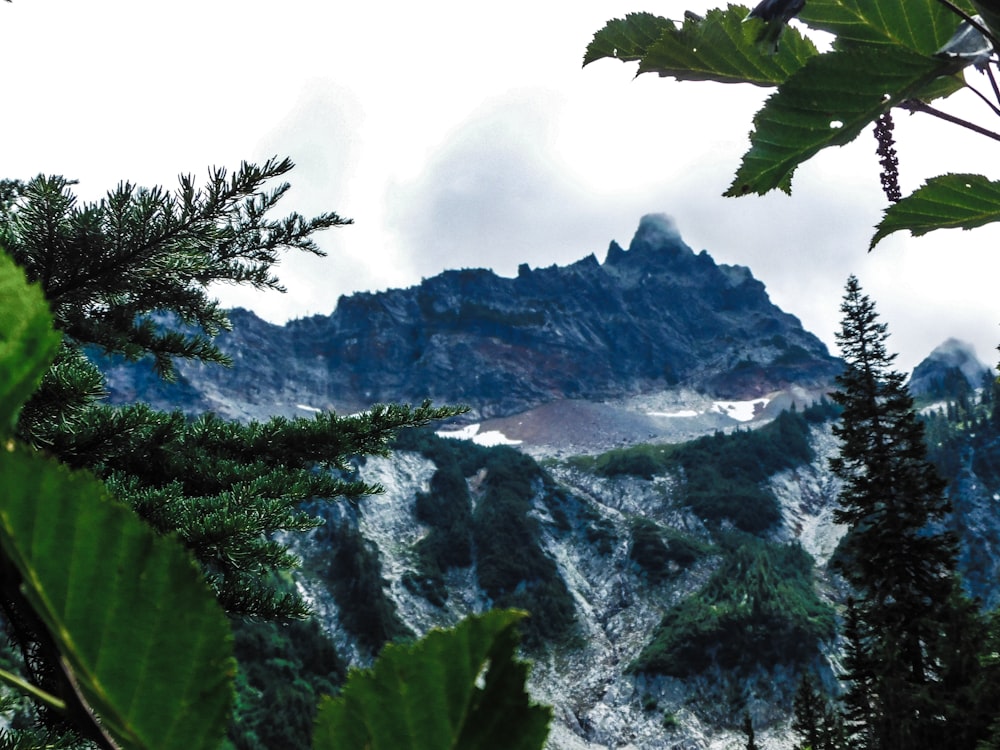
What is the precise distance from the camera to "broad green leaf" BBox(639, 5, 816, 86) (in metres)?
1.43

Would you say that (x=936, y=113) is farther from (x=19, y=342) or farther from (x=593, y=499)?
(x=593, y=499)

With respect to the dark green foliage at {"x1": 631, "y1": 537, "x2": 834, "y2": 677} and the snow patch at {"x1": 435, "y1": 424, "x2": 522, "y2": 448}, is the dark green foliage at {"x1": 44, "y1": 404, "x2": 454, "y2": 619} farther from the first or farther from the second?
the snow patch at {"x1": 435, "y1": 424, "x2": 522, "y2": 448}

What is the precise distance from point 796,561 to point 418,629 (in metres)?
54.6

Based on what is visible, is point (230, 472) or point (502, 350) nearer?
point (230, 472)

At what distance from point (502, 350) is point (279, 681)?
128m

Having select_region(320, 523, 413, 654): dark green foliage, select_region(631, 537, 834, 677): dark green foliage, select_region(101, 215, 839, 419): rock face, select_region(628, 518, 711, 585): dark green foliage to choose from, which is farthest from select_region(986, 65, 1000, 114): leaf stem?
select_region(101, 215, 839, 419): rock face

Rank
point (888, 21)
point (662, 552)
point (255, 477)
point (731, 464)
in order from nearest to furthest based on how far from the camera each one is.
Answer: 1. point (888, 21)
2. point (255, 477)
3. point (662, 552)
4. point (731, 464)

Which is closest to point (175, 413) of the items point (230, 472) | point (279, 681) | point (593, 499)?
point (230, 472)

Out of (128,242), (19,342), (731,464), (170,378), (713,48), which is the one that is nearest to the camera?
(19,342)

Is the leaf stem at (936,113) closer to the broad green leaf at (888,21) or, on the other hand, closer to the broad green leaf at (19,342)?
the broad green leaf at (888,21)

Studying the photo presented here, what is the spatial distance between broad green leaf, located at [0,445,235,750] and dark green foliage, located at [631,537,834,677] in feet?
275

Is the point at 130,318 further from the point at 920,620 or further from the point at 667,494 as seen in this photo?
the point at 667,494

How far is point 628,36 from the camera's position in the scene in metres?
1.57

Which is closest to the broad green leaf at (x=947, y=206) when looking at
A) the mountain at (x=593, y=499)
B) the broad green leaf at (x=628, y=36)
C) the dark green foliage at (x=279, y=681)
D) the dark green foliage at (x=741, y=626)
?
the broad green leaf at (x=628, y=36)
